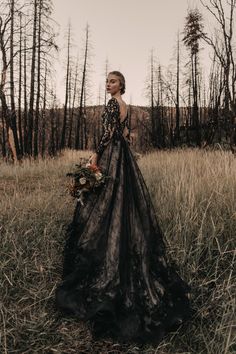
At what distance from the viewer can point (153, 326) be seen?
300 cm

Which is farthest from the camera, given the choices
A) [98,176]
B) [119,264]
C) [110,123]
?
[110,123]

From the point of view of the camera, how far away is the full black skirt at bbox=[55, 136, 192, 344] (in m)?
3.02

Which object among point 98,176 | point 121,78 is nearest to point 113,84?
point 121,78

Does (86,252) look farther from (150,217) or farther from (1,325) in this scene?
(1,325)

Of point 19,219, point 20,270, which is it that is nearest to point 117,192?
point 20,270

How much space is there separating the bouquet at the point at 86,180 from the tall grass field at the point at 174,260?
93cm

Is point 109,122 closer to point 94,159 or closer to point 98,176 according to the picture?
point 94,159

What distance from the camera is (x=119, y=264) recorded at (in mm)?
3252

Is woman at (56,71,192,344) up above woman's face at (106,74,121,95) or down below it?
below

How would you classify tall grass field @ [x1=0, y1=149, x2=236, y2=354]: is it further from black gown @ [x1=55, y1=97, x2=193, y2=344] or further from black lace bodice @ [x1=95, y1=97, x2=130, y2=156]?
black lace bodice @ [x1=95, y1=97, x2=130, y2=156]

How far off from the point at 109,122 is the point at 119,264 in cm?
136

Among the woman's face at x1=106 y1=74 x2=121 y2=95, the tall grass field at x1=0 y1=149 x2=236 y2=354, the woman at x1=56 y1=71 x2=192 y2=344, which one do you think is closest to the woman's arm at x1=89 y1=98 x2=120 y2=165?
the woman at x1=56 y1=71 x2=192 y2=344

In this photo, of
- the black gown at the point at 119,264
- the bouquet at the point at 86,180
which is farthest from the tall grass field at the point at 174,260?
the bouquet at the point at 86,180

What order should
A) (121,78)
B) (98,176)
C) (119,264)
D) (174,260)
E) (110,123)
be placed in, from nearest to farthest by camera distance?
(119,264) → (98,176) → (110,123) → (121,78) → (174,260)
